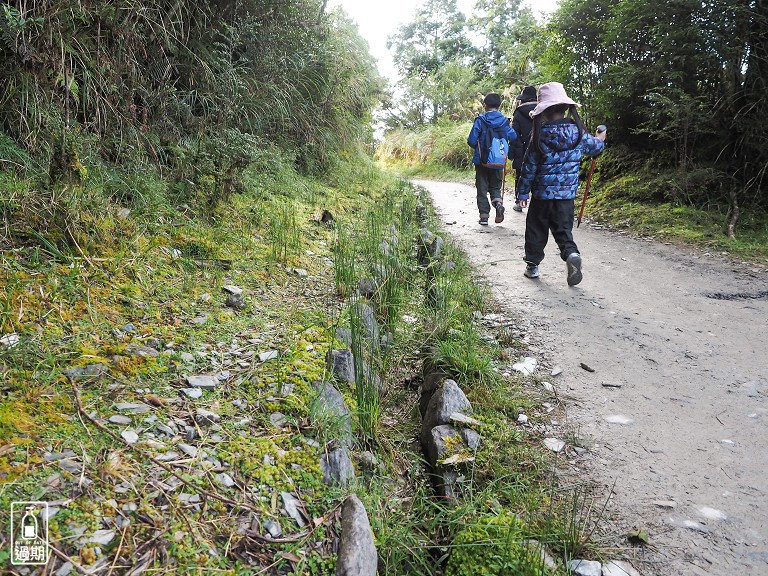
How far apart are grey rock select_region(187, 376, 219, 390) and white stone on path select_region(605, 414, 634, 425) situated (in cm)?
197

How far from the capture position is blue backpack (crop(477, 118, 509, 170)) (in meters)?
7.10

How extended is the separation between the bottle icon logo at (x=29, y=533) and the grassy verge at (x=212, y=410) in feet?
0.08

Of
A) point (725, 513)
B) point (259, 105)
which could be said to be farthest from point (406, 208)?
point (725, 513)

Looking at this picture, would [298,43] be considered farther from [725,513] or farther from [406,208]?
[725,513]

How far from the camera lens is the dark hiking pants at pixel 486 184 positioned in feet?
23.9

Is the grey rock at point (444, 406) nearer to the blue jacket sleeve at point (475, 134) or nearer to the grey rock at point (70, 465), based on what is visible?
the grey rock at point (70, 465)

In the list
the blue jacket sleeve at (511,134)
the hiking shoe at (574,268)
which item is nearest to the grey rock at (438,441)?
the hiking shoe at (574,268)

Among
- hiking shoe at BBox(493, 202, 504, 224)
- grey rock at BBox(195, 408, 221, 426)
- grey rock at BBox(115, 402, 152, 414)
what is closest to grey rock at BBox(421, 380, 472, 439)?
grey rock at BBox(195, 408, 221, 426)

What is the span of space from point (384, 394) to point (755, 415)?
1918 millimetres

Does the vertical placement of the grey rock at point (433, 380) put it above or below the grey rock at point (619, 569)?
above

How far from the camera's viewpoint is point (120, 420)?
5.41 ft

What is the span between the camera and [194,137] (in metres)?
4.30

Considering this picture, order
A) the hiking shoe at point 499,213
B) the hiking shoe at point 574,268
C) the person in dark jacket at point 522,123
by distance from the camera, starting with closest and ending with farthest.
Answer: the hiking shoe at point 574,268 < the hiking shoe at point 499,213 < the person in dark jacket at point 522,123

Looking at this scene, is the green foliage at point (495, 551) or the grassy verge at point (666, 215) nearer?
the green foliage at point (495, 551)
